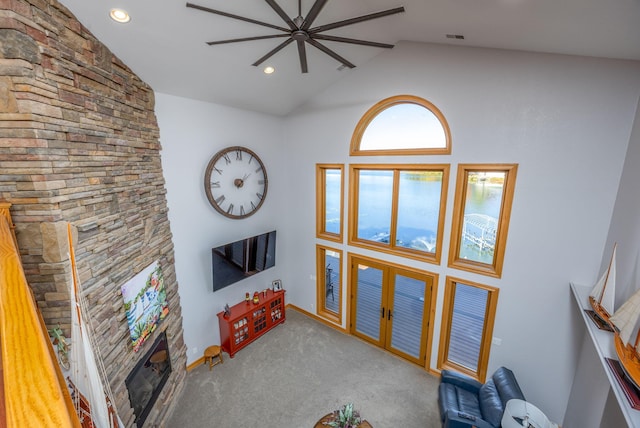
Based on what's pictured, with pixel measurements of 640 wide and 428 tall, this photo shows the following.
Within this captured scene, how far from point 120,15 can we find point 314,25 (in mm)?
2098

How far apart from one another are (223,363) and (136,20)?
5299 mm

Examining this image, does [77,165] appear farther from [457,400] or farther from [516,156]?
[457,400]

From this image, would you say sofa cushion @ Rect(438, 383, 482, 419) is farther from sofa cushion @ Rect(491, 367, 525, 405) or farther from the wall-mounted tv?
the wall-mounted tv

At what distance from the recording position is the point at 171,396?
166 inches

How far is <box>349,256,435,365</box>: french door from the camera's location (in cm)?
498

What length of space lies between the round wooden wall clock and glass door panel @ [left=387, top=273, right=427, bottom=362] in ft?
10.7

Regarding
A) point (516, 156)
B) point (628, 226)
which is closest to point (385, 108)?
point (516, 156)

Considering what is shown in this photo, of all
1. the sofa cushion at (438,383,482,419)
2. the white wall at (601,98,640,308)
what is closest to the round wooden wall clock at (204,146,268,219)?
the sofa cushion at (438,383,482,419)

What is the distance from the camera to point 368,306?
6.29 meters

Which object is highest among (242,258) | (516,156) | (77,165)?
(516,156)

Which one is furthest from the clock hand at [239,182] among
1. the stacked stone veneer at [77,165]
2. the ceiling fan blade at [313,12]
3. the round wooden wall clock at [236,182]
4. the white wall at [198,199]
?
the ceiling fan blade at [313,12]

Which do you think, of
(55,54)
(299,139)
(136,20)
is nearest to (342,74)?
(299,139)

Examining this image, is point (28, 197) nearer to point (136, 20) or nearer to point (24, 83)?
point (24, 83)

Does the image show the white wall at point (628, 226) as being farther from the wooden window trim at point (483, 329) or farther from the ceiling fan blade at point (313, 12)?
the ceiling fan blade at point (313, 12)
